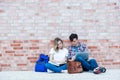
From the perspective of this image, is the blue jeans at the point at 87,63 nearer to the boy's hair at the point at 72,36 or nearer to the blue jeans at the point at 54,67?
the blue jeans at the point at 54,67

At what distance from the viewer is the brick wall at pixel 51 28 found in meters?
7.97

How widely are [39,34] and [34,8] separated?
660 millimetres

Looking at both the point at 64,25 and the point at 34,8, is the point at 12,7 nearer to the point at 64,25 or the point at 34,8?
the point at 34,8

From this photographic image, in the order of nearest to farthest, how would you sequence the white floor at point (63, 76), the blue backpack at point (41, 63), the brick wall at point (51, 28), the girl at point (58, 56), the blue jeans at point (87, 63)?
the white floor at point (63, 76) → the blue jeans at point (87, 63) → the girl at point (58, 56) → the blue backpack at point (41, 63) → the brick wall at point (51, 28)

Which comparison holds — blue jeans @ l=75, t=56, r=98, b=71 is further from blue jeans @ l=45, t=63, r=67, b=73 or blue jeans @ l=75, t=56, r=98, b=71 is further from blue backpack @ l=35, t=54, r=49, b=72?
blue backpack @ l=35, t=54, r=49, b=72

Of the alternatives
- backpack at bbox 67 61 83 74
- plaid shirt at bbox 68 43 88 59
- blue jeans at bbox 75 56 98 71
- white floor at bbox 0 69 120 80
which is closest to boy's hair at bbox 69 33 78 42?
plaid shirt at bbox 68 43 88 59

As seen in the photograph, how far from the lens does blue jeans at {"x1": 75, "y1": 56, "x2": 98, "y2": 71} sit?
7.39 metres

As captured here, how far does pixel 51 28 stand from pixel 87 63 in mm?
1321

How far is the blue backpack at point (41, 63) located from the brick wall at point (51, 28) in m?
0.22

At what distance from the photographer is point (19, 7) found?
800 cm

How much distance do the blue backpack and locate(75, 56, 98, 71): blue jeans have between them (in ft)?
2.64

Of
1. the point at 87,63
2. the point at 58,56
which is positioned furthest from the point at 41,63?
the point at 87,63

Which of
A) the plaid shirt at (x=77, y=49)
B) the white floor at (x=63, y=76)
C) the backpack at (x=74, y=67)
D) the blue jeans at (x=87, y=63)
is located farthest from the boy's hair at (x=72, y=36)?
the white floor at (x=63, y=76)

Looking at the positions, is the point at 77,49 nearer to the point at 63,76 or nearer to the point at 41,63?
the point at 41,63
